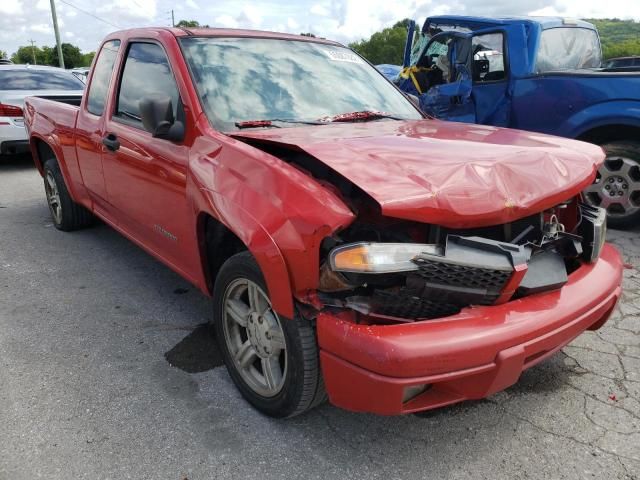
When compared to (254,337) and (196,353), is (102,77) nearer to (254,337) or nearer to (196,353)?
(196,353)

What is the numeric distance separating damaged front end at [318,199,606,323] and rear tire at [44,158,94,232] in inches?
151

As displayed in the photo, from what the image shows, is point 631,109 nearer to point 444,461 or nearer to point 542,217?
point 542,217

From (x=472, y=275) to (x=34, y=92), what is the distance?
8639 mm

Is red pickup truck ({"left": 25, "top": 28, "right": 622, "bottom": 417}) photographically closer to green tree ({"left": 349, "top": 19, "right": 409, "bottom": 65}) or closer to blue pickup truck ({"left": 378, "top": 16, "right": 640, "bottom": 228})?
blue pickup truck ({"left": 378, "top": 16, "right": 640, "bottom": 228})

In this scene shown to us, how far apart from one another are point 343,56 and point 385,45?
231 feet

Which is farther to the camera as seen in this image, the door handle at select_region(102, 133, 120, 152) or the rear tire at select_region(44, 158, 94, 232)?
the rear tire at select_region(44, 158, 94, 232)

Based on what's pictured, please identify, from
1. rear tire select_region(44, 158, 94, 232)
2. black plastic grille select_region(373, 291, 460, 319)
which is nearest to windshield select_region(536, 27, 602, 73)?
black plastic grille select_region(373, 291, 460, 319)

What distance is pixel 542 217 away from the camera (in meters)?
2.37

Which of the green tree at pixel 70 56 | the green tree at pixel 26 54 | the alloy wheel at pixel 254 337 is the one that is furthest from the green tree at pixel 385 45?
the alloy wheel at pixel 254 337

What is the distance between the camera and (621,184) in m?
4.81

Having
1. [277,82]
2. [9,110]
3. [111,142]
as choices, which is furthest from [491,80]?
[9,110]

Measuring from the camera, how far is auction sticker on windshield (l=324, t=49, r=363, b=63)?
3580mm

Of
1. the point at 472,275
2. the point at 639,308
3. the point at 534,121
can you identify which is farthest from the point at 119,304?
the point at 534,121

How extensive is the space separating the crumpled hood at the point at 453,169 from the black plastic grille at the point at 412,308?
1.01 feet
